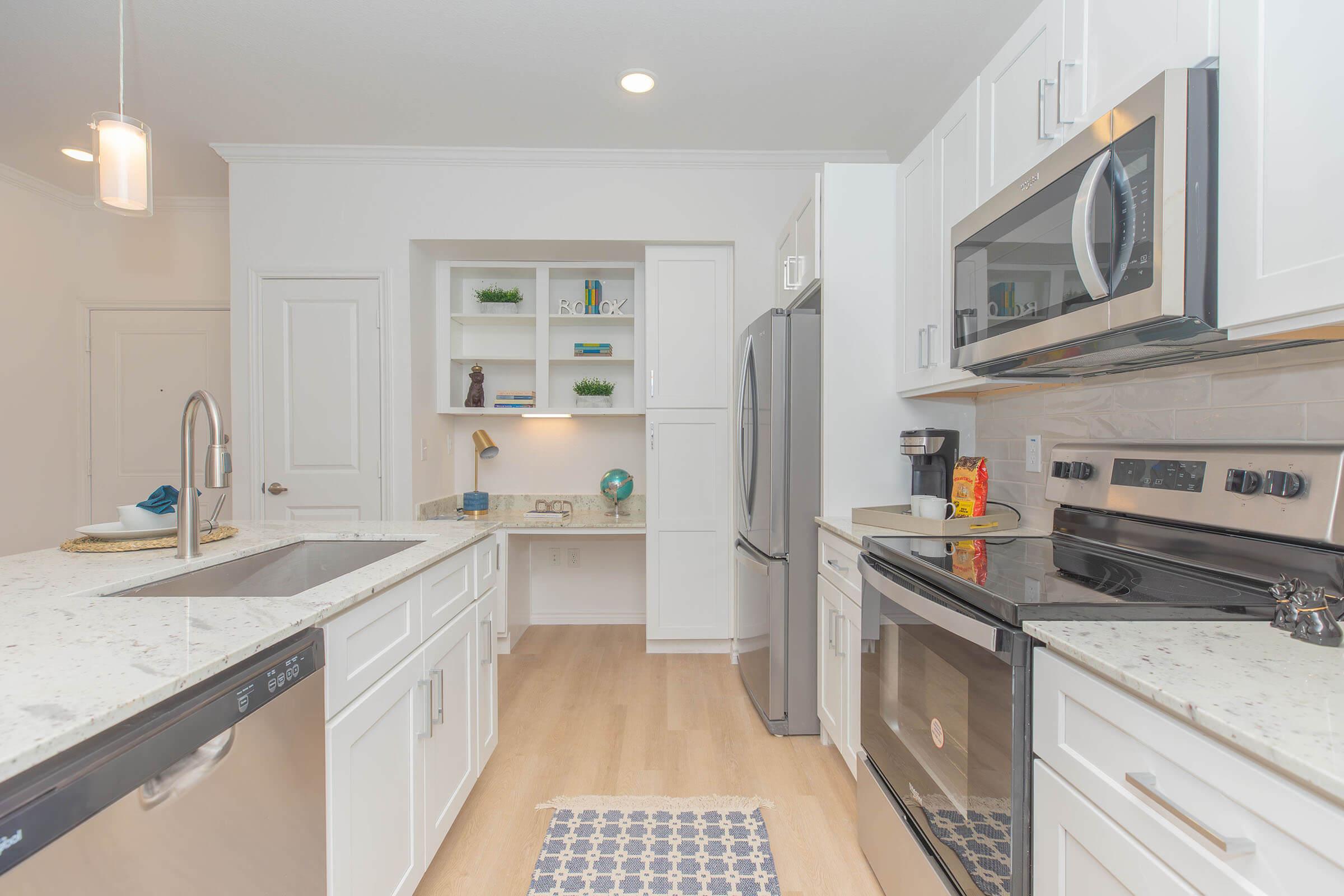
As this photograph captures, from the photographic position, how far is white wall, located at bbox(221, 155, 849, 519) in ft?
11.1

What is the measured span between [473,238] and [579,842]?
2.89 meters

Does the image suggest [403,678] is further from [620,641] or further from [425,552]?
[620,641]

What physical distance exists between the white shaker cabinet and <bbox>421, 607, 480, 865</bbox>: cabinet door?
186 cm

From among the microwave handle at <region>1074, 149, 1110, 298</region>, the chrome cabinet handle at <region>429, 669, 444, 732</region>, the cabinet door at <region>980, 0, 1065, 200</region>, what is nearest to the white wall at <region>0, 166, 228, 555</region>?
the chrome cabinet handle at <region>429, 669, 444, 732</region>

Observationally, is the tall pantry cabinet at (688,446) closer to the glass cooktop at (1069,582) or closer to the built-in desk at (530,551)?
the built-in desk at (530,551)

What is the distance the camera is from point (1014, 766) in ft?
3.44

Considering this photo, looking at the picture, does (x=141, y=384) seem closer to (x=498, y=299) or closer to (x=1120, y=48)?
(x=498, y=299)

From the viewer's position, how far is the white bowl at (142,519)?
1653 mm

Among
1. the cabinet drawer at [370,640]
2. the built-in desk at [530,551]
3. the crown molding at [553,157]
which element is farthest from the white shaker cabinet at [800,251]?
the cabinet drawer at [370,640]

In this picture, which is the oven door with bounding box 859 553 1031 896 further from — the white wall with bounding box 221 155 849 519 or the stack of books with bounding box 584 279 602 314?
the stack of books with bounding box 584 279 602 314

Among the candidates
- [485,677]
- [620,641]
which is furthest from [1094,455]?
[620,641]

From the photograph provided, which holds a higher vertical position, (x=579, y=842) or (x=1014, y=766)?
(x=1014, y=766)

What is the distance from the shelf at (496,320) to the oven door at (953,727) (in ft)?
9.22

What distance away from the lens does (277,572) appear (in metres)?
1.70
